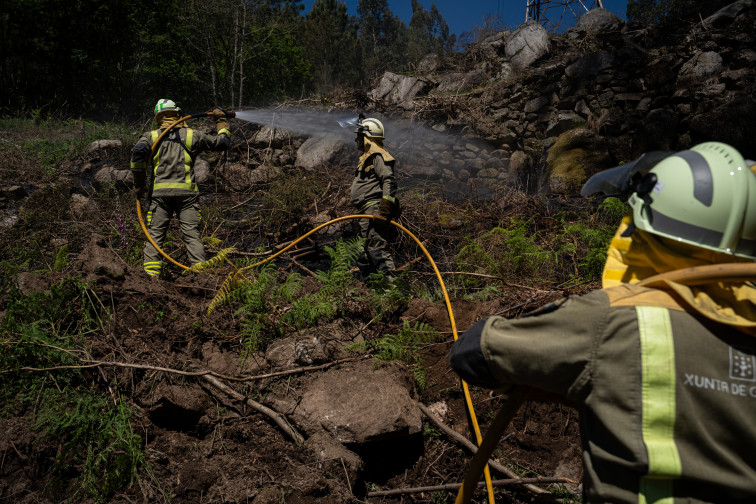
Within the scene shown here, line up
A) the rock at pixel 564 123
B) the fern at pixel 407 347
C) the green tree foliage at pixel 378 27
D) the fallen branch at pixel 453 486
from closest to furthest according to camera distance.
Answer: the fallen branch at pixel 453 486 < the fern at pixel 407 347 < the rock at pixel 564 123 < the green tree foliage at pixel 378 27

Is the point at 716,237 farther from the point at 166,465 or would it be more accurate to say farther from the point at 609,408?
the point at 166,465

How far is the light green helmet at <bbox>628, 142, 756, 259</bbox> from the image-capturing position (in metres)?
1.20

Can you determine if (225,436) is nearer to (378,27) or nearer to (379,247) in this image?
(379,247)

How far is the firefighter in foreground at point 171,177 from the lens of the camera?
16.7ft

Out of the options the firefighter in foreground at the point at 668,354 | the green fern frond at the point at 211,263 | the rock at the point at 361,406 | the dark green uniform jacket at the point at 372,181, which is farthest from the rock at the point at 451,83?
the firefighter in foreground at the point at 668,354

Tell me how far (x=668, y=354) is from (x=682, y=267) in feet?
1.01

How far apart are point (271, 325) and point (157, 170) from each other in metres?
2.75

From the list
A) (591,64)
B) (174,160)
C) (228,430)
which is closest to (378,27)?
(591,64)

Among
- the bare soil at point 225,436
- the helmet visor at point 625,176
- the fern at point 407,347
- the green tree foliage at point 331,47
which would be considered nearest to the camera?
the helmet visor at point 625,176

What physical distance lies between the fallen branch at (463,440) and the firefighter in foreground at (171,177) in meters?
A: 3.45

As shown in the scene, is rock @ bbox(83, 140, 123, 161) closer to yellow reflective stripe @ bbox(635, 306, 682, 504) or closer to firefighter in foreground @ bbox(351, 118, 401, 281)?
firefighter in foreground @ bbox(351, 118, 401, 281)

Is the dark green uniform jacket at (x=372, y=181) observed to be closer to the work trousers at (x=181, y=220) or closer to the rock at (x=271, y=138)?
the work trousers at (x=181, y=220)

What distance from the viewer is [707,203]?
4.00ft

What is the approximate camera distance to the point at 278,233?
273 inches
